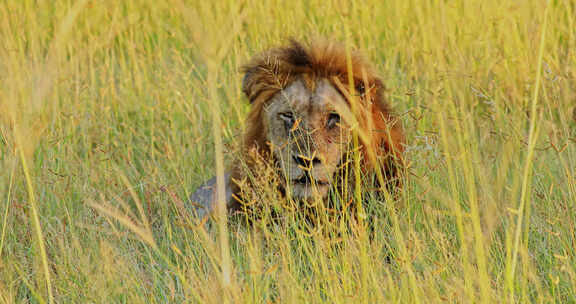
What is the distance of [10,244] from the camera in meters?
3.49

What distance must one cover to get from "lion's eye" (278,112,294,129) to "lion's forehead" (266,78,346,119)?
27mm

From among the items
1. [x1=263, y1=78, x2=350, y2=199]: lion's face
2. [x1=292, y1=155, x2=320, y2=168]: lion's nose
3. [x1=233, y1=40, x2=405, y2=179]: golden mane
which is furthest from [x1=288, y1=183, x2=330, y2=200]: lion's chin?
[x1=233, y1=40, x2=405, y2=179]: golden mane

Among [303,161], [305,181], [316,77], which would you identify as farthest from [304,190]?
[316,77]

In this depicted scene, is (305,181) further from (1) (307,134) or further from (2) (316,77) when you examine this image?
(2) (316,77)

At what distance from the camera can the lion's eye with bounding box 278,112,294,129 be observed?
10.7 ft

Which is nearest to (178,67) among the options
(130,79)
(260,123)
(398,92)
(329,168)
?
(130,79)

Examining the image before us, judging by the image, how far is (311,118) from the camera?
10.5ft

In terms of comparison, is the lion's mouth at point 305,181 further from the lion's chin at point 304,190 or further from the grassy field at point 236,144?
the grassy field at point 236,144

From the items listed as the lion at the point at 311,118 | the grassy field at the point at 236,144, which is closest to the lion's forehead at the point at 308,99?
the lion at the point at 311,118

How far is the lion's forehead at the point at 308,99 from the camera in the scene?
3.20 metres

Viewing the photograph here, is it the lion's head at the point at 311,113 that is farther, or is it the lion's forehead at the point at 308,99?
the lion's forehead at the point at 308,99

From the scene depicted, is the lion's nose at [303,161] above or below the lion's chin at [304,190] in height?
above

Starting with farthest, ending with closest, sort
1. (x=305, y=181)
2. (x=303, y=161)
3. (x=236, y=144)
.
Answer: (x=236, y=144) < (x=305, y=181) < (x=303, y=161)

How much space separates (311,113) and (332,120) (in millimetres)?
99
